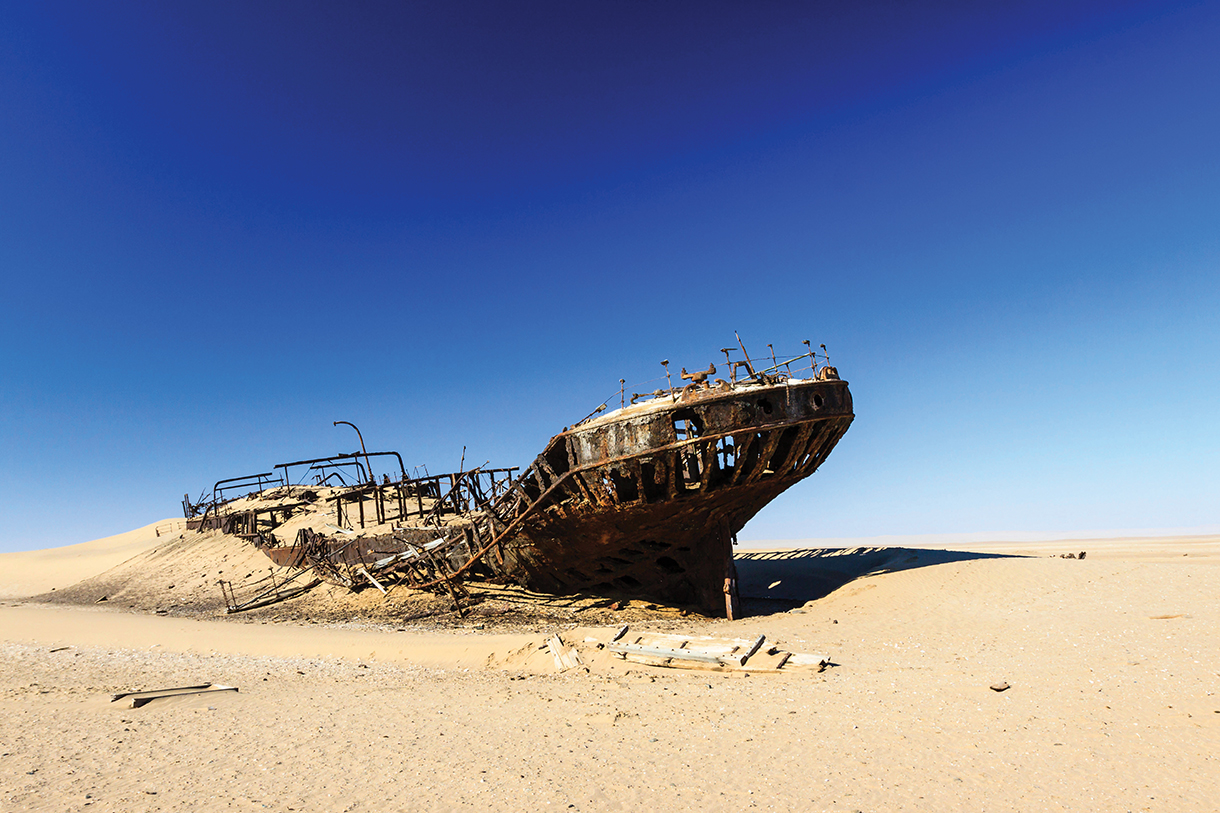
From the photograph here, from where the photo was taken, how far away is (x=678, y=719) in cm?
629

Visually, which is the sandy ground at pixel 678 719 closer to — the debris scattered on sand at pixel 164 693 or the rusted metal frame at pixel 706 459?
the debris scattered on sand at pixel 164 693

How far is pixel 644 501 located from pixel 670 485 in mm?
653

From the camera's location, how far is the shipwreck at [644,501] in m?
11.8

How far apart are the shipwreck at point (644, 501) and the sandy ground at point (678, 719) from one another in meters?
2.44

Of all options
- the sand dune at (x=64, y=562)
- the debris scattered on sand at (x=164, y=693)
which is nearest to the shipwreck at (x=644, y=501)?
the debris scattered on sand at (x=164, y=693)

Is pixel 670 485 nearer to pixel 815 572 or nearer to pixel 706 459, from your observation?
pixel 706 459

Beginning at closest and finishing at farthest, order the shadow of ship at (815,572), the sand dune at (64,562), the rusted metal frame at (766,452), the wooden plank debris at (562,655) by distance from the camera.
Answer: the wooden plank debris at (562,655), the rusted metal frame at (766,452), the shadow of ship at (815,572), the sand dune at (64,562)

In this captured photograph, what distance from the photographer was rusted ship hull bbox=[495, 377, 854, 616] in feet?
38.4

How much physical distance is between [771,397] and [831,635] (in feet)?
14.9

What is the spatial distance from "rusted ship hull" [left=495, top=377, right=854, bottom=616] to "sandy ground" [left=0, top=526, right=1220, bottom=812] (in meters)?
2.35

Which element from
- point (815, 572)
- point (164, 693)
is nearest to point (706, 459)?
point (815, 572)

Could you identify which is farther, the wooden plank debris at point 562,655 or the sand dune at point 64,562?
the sand dune at point 64,562

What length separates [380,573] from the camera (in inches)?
661

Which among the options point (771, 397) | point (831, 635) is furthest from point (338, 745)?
point (771, 397)
